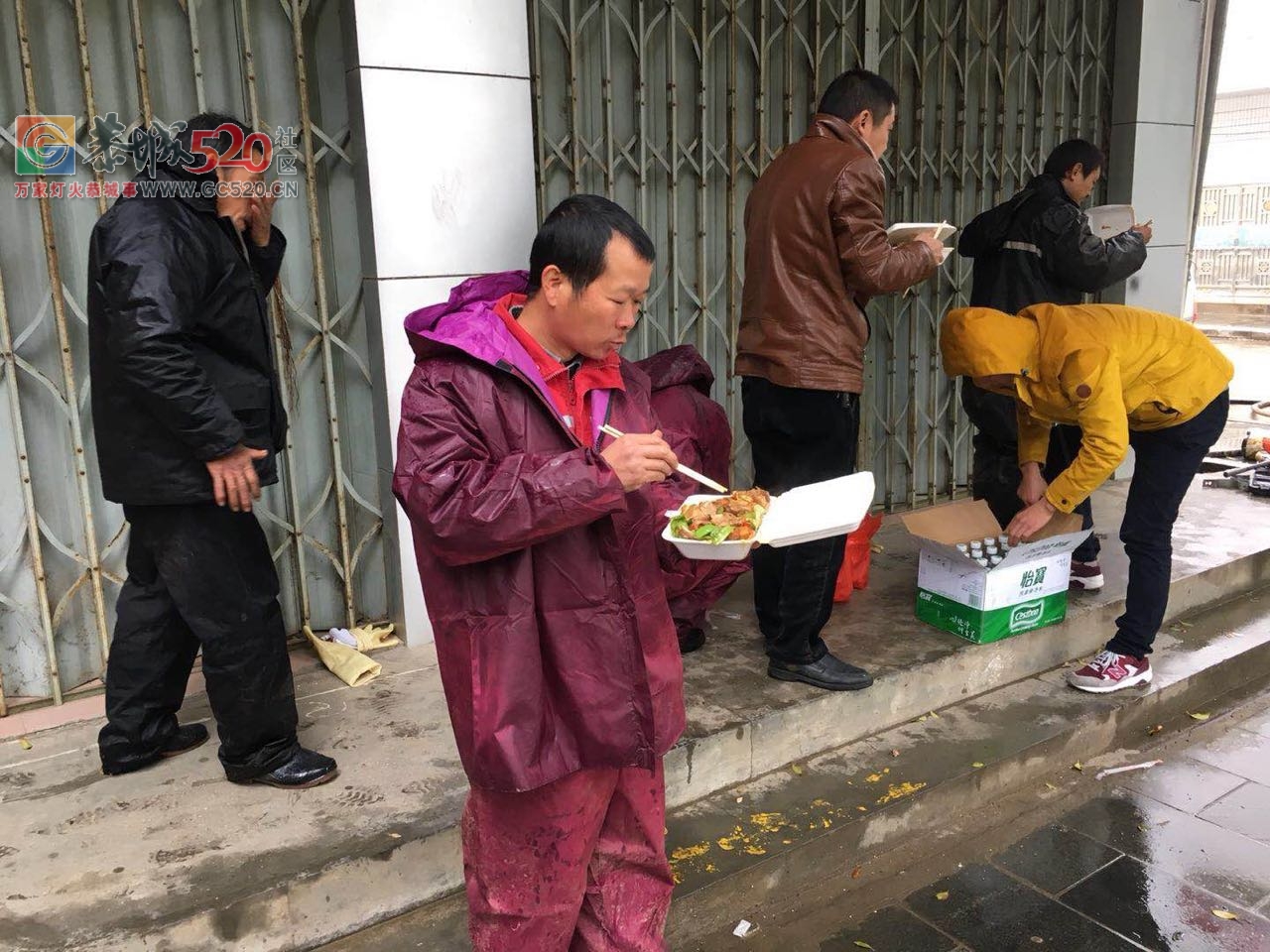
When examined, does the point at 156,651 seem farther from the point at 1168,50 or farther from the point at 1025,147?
the point at 1168,50

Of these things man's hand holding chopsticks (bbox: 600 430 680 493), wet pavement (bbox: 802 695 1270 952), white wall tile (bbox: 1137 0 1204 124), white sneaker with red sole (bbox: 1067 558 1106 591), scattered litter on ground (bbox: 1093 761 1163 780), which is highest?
white wall tile (bbox: 1137 0 1204 124)

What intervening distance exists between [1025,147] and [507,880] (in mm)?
5540

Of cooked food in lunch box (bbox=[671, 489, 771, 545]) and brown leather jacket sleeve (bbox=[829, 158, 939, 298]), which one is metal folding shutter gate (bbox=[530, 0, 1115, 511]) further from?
cooked food in lunch box (bbox=[671, 489, 771, 545])

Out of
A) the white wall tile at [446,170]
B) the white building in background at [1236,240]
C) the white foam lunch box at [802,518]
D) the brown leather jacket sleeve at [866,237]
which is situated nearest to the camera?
the white foam lunch box at [802,518]

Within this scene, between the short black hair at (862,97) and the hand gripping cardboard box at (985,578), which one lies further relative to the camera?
the hand gripping cardboard box at (985,578)

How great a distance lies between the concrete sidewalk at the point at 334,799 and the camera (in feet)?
7.64

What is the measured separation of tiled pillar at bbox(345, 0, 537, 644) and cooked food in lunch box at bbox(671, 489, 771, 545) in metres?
1.79

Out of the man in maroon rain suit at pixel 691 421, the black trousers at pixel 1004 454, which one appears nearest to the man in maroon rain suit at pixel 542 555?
the man in maroon rain suit at pixel 691 421

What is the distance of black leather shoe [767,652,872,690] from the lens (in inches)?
137

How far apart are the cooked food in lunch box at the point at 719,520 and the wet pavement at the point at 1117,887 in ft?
4.45

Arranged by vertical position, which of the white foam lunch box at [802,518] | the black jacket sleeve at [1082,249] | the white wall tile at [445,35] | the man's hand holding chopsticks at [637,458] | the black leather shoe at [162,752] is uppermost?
the white wall tile at [445,35]

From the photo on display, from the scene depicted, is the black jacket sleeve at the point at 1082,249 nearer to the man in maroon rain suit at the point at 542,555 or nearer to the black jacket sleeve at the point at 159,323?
the man in maroon rain suit at the point at 542,555

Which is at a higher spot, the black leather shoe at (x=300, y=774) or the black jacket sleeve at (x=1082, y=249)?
the black jacket sleeve at (x=1082, y=249)

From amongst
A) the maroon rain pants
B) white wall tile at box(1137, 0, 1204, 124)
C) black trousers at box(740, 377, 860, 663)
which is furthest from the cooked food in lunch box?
white wall tile at box(1137, 0, 1204, 124)
